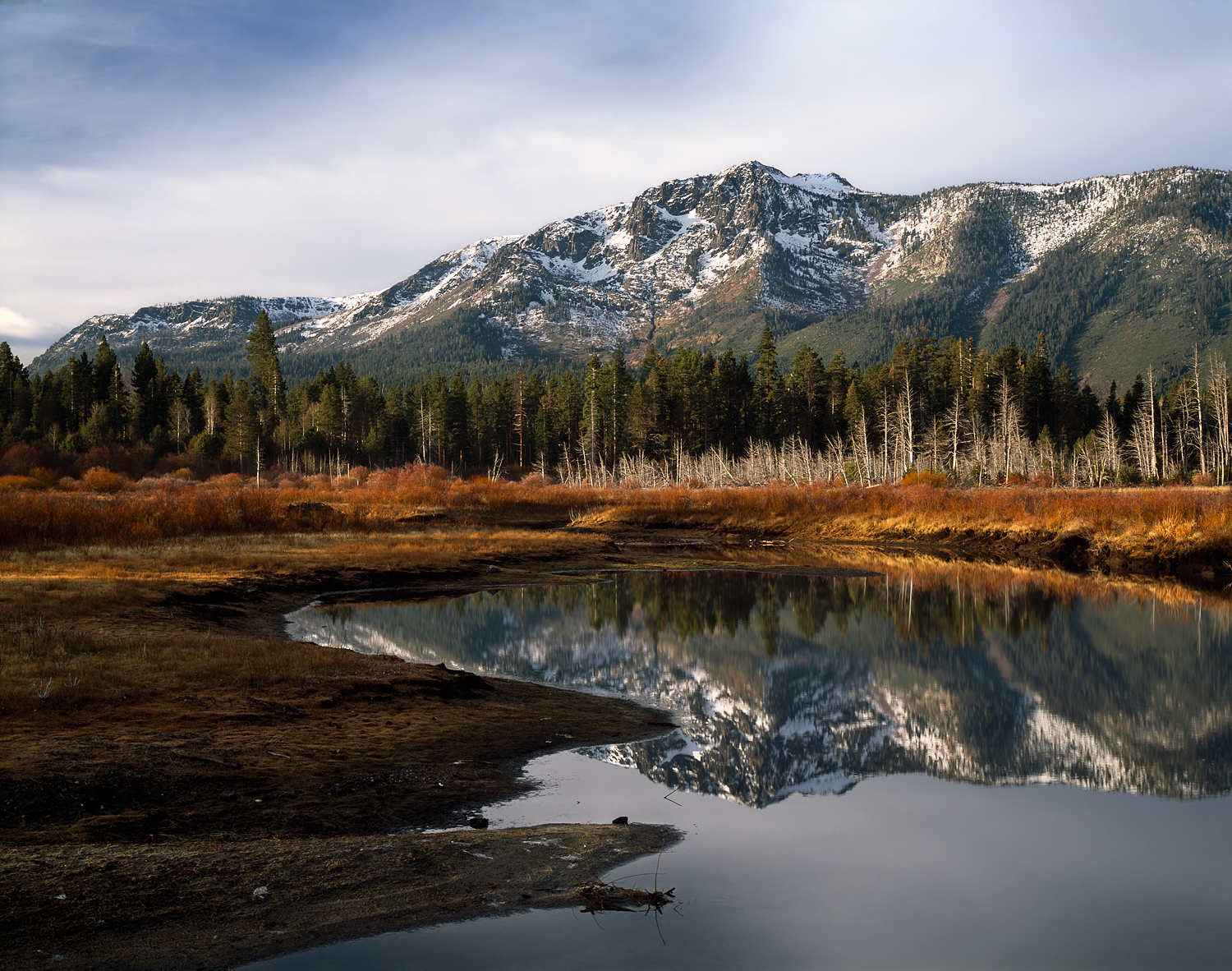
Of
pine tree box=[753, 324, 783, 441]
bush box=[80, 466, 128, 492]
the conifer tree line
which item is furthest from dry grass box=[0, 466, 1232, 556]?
pine tree box=[753, 324, 783, 441]

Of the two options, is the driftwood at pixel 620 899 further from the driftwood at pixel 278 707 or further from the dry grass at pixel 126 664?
the dry grass at pixel 126 664

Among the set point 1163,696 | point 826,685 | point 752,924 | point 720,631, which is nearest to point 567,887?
point 752,924

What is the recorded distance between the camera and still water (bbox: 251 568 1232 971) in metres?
7.07

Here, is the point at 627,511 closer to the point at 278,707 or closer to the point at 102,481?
the point at 102,481

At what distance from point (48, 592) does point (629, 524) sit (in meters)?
46.2

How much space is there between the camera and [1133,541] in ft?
124

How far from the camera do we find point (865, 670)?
19672 mm

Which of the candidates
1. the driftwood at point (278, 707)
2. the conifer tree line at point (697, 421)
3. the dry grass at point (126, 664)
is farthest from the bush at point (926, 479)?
the driftwood at point (278, 707)

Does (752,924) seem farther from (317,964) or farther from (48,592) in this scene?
(48,592)

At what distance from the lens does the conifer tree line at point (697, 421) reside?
9881 centimetres

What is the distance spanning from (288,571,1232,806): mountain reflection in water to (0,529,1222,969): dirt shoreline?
2.02m

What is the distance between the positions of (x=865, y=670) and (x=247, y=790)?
14.0 metres

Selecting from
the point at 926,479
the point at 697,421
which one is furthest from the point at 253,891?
the point at 697,421

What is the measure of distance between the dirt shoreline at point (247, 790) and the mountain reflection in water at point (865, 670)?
2017 mm
